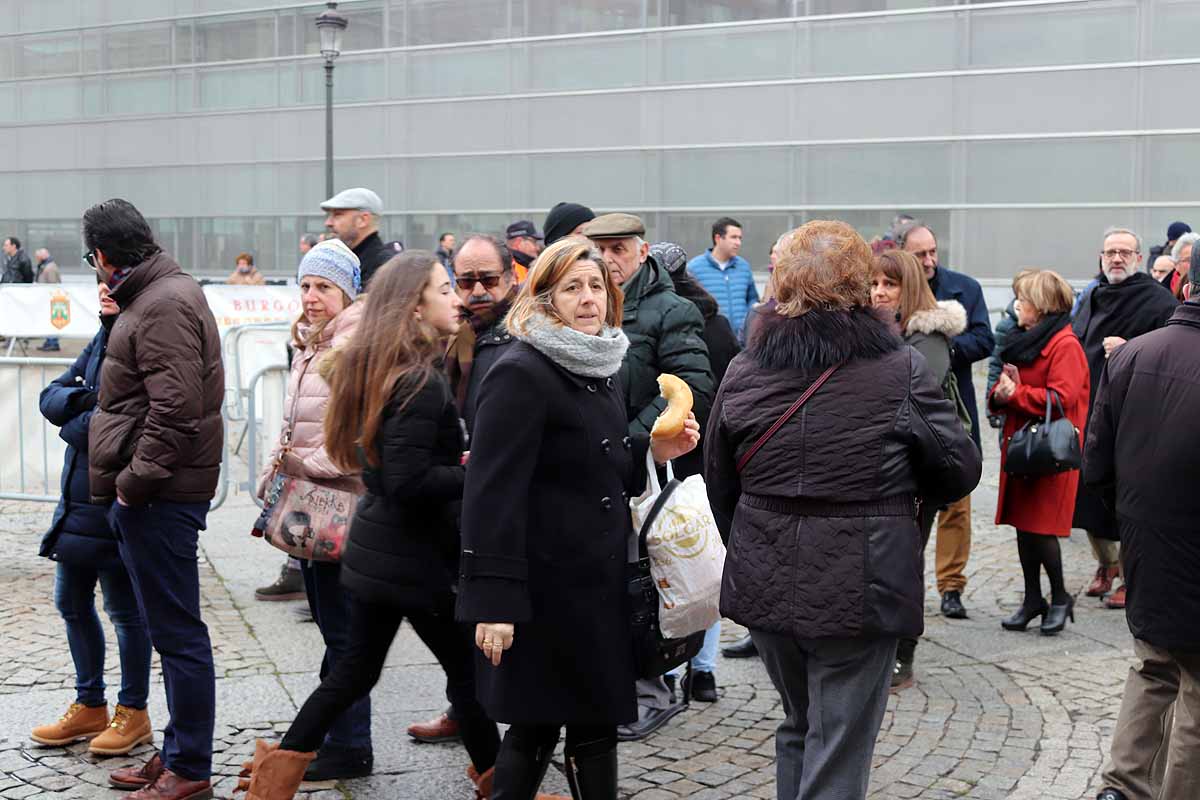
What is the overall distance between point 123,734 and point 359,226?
259 cm

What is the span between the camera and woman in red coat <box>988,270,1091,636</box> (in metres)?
6.92

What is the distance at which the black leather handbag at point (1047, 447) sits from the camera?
6754 mm

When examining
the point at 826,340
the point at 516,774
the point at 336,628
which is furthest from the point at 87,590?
the point at 826,340

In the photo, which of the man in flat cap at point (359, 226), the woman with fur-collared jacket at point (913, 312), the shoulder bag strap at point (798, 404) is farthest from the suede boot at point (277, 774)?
the woman with fur-collared jacket at point (913, 312)

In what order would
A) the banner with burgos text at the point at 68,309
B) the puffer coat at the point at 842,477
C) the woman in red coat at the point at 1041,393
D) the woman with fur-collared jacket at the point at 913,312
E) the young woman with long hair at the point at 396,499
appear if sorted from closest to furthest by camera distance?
1. the puffer coat at the point at 842,477
2. the young woman with long hair at the point at 396,499
3. the woman with fur-collared jacket at the point at 913,312
4. the woman in red coat at the point at 1041,393
5. the banner with burgos text at the point at 68,309

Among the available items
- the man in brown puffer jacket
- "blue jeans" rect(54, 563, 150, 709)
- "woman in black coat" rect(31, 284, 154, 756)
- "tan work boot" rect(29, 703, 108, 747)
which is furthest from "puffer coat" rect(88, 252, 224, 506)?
"tan work boot" rect(29, 703, 108, 747)

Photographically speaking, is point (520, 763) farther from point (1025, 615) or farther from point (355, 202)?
point (1025, 615)

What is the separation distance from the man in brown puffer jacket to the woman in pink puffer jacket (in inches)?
12.4

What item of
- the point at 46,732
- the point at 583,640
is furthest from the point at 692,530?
the point at 46,732

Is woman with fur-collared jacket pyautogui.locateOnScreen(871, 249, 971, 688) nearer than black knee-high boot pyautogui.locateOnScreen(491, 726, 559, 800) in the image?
No

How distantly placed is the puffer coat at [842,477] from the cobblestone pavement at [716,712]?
1.45 metres

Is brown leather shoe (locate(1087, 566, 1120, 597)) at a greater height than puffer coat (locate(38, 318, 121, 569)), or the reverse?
puffer coat (locate(38, 318, 121, 569))

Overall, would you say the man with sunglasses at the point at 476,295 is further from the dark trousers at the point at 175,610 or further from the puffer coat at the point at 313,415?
the dark trousers at the point at 175,610

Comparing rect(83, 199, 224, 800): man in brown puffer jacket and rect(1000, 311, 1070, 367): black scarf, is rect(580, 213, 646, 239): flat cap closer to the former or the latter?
rect(83, 199, 224, 800): man in brown puffer jacket
